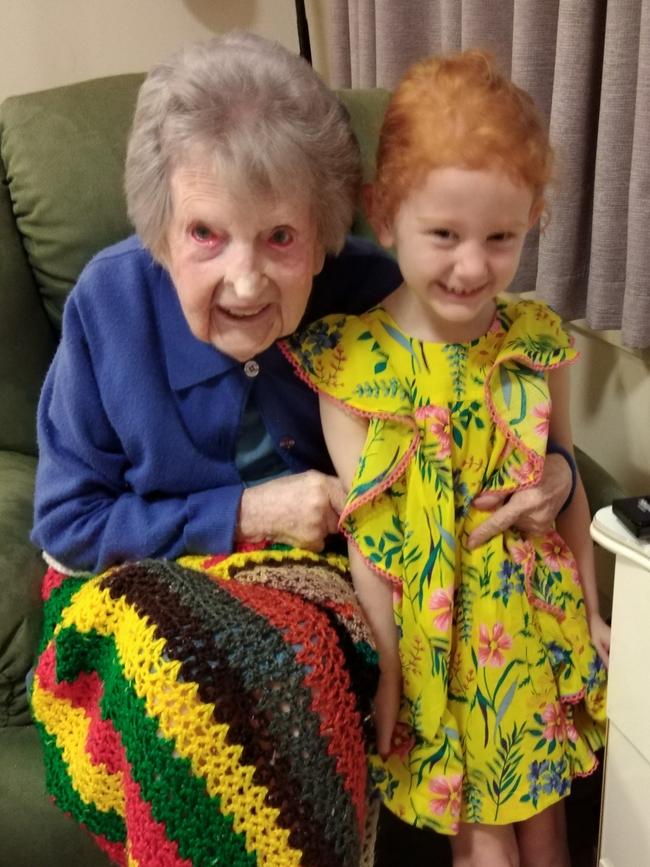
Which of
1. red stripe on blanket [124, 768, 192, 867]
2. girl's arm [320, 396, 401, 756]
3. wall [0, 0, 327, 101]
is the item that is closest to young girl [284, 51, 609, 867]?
girl's arm [320, 396, 401, 756]

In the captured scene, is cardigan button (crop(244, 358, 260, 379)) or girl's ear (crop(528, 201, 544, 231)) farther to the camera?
cardigan button (crop(244, 358, 260, 379))

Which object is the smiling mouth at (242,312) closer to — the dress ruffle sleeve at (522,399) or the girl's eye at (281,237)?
the girl's eye at (281,237)

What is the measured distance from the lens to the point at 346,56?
2043 millimetres

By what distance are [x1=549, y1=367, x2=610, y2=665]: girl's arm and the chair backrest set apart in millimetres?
482

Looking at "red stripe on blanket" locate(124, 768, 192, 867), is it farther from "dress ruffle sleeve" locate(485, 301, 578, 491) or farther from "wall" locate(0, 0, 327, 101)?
"wall" locate(0, 0, 327, 101)

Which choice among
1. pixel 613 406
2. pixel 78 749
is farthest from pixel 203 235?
pixel 613 406

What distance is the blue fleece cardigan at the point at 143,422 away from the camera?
3.58ft

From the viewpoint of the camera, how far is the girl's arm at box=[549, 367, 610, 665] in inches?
42.7

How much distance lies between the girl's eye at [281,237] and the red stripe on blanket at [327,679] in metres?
0.38

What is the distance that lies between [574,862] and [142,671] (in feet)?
2.86

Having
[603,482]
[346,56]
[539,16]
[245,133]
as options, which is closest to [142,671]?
[245,133]

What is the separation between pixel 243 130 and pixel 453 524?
48cm

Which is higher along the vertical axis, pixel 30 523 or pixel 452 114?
pixel 452 114

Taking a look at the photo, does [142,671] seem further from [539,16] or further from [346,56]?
[346,56]
